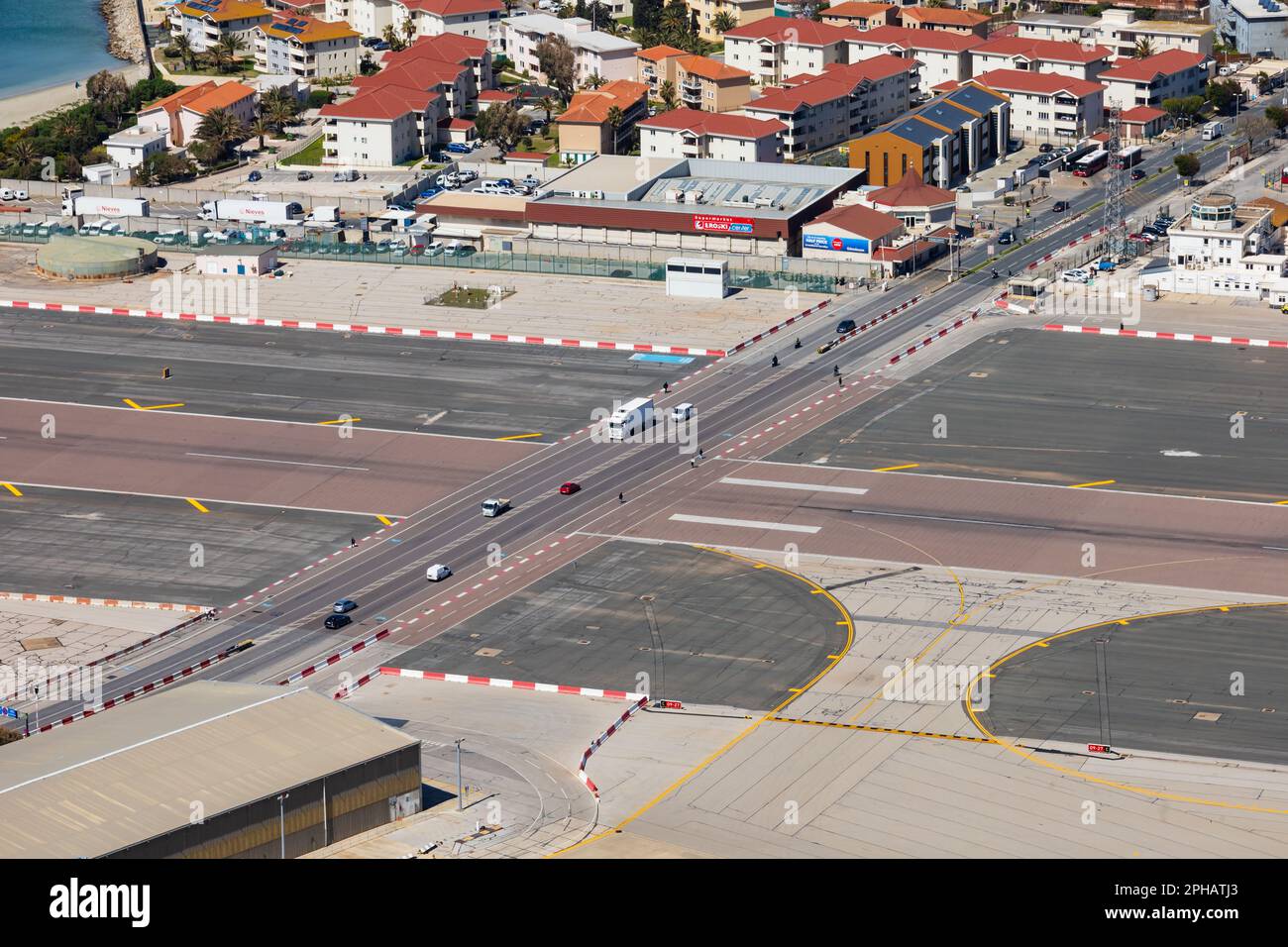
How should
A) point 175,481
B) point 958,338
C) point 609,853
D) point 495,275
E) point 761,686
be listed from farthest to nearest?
point 495,275, point 958,338, point 175,481, point 761,686, point 609,853

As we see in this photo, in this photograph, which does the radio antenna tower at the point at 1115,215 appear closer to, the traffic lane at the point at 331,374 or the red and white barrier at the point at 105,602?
the traffic lane at the point at 331,374

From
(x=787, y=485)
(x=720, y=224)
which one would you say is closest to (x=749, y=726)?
(x=787, y=485)

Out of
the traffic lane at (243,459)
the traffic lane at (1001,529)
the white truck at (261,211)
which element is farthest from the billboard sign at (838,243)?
the traffic lane at (1001,529)

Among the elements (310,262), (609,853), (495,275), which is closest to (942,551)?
(609,853)

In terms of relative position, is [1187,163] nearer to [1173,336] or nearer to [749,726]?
[1173,336]

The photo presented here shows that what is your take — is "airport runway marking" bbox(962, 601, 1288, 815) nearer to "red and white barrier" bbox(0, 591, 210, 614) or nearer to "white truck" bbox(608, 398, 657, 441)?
"red and white barrier" bbox(0, 591, 210, 614)

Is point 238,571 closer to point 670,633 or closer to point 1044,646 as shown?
point 670,633
